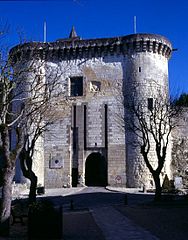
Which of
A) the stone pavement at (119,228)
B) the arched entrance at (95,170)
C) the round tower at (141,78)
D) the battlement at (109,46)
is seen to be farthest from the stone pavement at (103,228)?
the battlement at (109,46)

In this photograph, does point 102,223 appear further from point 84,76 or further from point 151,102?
Answer: point 84,76

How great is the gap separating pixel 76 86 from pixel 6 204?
959 inches

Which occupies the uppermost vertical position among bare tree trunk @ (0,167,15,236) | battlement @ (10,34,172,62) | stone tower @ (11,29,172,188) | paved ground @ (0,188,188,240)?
battlement @ (10,34,172,62)

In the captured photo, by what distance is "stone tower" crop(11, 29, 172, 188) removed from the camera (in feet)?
103

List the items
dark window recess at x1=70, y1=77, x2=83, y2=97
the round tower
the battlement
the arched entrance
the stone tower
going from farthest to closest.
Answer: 1. dark window recess at x1=70, y1=77, x2=83, y2=97
2. the arched entrance
3. the battlement
4. the stone tower
5. the round tower

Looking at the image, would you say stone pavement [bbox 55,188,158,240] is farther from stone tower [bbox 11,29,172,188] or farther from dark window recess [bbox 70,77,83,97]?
dark window recess [bbox 70,77,83,97]

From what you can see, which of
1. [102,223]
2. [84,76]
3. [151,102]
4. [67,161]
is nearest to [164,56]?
[151,102]

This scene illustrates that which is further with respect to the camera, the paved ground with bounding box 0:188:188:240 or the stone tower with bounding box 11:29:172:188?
the stone tower with bounding box 11:29:172:188

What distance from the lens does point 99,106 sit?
3241 centimetres

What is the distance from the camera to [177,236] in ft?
30.2

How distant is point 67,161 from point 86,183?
9.41 ft

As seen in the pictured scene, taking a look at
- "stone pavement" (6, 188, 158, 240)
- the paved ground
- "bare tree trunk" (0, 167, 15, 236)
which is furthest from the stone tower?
"bare tree trunk" (0, 167, 15, 236)

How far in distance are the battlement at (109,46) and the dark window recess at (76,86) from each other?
217 centimetres

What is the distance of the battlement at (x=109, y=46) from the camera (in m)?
32.1
